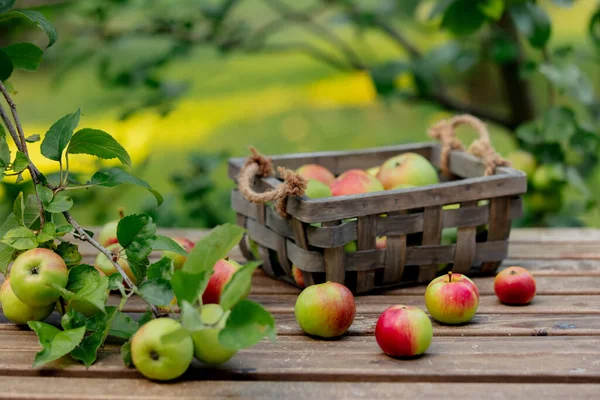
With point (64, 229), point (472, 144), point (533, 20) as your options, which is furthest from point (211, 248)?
point (533, 20)

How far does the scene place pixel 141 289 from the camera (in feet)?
3.90

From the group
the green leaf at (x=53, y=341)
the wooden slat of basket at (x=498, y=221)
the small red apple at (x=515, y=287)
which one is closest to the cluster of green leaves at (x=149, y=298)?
the green leaf at (x=53, y=341)

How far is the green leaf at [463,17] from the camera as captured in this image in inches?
82.9

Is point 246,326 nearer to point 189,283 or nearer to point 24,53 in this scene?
point 189,283

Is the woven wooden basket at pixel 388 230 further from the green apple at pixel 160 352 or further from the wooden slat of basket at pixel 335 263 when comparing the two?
the green apple at pixel 160 352

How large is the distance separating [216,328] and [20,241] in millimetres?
394

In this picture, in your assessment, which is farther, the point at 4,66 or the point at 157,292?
the point at 4,66

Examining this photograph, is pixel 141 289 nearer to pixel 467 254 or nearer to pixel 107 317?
pixel 107 317

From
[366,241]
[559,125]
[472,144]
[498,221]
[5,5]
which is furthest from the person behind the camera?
[559,125]

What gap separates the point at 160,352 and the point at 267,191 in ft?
1.60

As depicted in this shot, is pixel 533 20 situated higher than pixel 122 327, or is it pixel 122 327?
pixel 533 20

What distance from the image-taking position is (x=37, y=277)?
1.28 m

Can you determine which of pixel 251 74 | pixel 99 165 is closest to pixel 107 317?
pixel 99 165

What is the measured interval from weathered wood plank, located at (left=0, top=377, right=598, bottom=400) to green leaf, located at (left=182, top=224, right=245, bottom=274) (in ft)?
0.54
